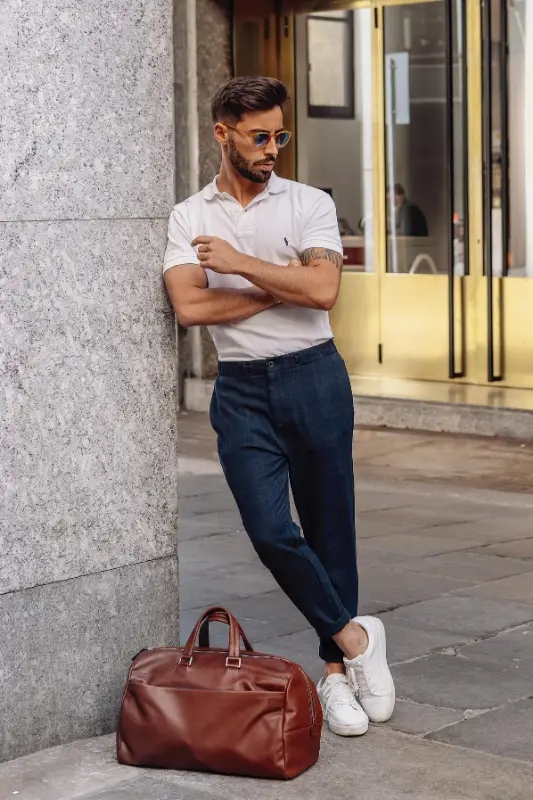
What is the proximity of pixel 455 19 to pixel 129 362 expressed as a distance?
7.90 m

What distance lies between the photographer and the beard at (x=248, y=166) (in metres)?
4.46

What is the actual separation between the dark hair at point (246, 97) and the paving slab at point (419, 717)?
185 centimetres

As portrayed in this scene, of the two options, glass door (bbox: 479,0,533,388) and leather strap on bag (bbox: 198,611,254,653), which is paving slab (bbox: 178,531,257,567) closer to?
leather strap on bag (bbox: 198,611,254,653)

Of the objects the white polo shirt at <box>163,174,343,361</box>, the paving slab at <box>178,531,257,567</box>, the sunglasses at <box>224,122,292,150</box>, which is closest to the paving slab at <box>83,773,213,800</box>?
the white polo shirt at <box>163,174,343,361</box>

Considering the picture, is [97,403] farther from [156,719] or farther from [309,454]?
[156,719]

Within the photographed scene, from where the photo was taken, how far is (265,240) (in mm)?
4535

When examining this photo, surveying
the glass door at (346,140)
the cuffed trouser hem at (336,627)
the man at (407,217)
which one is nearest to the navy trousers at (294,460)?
the cuffed trouser hem at (336,627)

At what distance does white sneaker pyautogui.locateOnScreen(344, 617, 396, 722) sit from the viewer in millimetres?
4613

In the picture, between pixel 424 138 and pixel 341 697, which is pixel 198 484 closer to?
pixel 424 138

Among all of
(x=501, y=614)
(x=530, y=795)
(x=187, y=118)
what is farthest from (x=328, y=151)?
(x=530, y=795)

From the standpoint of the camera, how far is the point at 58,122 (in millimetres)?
4320

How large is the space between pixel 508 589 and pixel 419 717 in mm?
1841

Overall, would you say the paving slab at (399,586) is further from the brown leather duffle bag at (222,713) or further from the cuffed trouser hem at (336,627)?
the brown leather duffle bag at (222,713)

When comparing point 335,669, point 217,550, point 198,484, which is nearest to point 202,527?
point 217,550
